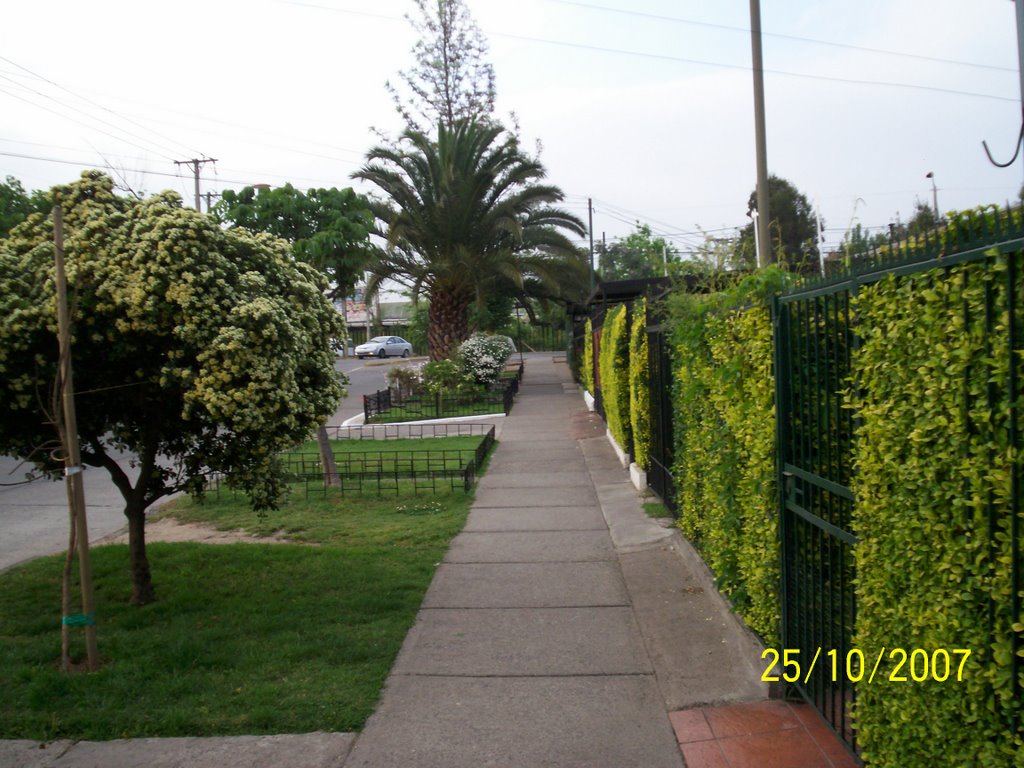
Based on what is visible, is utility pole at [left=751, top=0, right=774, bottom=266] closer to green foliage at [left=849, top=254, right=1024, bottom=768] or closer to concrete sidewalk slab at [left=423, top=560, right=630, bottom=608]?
concrete sidewalk slab at [left=423, top=560, right=630, bottom=608]

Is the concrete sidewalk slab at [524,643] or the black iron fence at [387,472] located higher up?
the black iron fence at [387,472]

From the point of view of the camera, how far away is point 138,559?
22.9 feet

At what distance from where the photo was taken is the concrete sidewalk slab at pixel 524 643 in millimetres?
5531

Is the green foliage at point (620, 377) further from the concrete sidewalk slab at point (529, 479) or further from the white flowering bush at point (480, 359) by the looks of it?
the white flowering bush at point (480, 359)

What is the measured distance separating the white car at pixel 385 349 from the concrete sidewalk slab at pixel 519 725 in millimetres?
50546

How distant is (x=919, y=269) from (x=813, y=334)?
54.3 inches

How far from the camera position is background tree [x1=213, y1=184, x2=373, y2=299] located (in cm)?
1218

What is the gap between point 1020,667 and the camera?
232cm

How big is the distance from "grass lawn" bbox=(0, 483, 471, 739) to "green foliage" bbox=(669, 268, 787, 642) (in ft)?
7.56

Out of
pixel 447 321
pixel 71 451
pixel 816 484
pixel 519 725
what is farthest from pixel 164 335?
pixel 447 321

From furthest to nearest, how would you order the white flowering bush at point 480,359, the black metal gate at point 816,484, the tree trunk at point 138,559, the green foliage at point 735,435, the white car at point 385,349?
the white car at point 385,349 < the white flowering bush at point 480,359 < the tree trunk at point 138,559 < the green foliage at point 735,435 < the black metal gate at point 816,484

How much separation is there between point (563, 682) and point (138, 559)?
371cm

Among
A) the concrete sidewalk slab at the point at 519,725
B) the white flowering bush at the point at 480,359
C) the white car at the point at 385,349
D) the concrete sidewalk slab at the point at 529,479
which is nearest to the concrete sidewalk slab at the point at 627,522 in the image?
the concrete sidewalk slab at the point at 529,479

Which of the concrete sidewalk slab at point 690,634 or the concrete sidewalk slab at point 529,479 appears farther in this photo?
the concrete sidewalk slab at point 529,479
